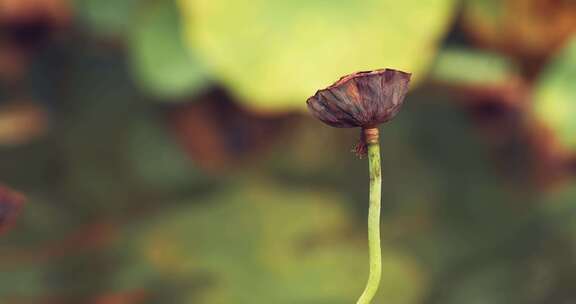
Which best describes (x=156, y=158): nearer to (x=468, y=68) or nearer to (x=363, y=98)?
(x=468, y=68)

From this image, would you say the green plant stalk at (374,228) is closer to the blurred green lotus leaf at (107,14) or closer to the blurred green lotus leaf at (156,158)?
the blurred green lotus leaf at (156,158)

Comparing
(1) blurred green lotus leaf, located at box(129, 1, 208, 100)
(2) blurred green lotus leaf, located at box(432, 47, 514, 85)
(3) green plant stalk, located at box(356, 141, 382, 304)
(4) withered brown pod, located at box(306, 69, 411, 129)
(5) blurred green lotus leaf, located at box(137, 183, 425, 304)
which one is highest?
(1) blurred green lotus leaf, located at box(129, 1, 208, 100)

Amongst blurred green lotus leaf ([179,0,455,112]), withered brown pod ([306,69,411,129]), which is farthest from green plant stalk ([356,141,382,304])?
blurred green lotus leaf ([179,0,455,112])

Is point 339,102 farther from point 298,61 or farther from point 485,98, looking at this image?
point 485,98

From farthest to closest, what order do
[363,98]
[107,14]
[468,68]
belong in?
1. [107,14]
2. [468,68]
3. [363,98]

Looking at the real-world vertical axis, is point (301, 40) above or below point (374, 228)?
above

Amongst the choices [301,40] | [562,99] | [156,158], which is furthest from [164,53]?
[562,99]

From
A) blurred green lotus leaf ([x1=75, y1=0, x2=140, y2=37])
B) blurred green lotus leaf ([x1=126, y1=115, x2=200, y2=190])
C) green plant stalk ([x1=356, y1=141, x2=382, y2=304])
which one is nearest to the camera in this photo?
green plant stalk ([x1=356, y1=141, x2=382, y2=304])

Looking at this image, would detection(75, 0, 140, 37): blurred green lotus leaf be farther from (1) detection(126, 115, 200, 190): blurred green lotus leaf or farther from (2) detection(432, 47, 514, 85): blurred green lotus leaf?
(2) detection(432, 47, 514, 85): blurred green lotus leaf
